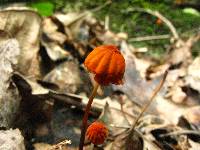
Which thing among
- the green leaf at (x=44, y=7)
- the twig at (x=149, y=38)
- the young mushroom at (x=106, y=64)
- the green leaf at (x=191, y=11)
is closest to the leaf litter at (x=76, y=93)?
the green leaf at (x=44, y=7)

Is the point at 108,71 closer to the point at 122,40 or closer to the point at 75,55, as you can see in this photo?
the point at 75,55

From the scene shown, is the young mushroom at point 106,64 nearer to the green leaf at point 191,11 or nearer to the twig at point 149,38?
the twig at point 149,38

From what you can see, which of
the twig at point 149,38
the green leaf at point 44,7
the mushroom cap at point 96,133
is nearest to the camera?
the mushroom cap at point 96,133

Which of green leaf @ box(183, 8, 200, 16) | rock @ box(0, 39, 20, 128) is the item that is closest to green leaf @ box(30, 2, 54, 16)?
rock @ box(0, 39, 20, 128)

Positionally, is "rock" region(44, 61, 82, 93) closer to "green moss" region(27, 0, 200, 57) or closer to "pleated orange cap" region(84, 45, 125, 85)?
"pleated orange cap" region(84, 45, 125, 85)

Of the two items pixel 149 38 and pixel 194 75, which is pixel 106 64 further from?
pixel 149 38
